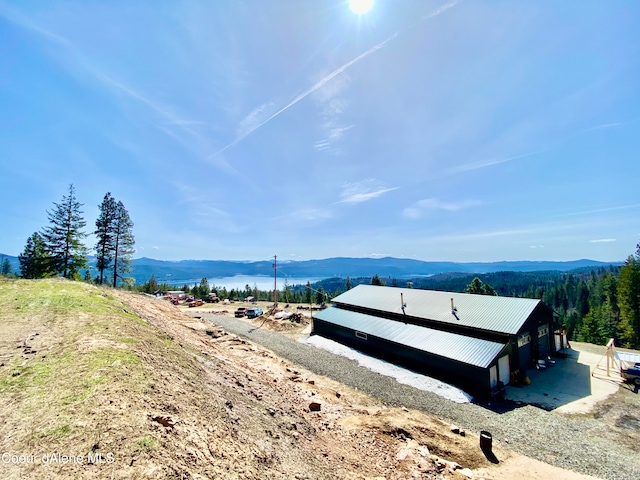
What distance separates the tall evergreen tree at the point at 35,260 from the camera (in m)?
34.4

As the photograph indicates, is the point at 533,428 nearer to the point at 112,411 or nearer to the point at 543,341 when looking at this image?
the point at 543,341

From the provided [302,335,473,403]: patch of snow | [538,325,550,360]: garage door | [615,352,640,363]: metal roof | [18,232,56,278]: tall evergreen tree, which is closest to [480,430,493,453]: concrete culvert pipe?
[302,335,473,403]: patch of snow

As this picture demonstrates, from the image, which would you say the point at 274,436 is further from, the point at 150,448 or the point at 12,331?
the point at 12,331

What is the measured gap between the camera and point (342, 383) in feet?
58.9

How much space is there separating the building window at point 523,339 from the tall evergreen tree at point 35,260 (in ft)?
169

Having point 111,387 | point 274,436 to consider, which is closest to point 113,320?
point 111,387

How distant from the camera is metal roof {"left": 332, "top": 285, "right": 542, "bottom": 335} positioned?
20228 millimetres

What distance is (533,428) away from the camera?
13.0 m

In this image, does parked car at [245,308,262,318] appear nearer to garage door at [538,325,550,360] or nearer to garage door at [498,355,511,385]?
garage door at [498,355,511,385]

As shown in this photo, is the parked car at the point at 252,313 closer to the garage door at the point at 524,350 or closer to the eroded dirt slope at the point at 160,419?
the eroded dirt slope at the point at 160,419

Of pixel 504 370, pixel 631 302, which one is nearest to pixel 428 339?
pixel 504 370

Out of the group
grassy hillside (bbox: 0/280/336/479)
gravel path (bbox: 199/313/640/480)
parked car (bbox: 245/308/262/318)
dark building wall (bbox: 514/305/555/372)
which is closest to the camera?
grassy hillside (bbox: 0/280/336/479)

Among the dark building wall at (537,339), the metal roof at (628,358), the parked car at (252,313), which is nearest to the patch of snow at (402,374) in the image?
the dark building wall at (537,339)

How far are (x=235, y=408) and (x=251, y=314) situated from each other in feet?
115
